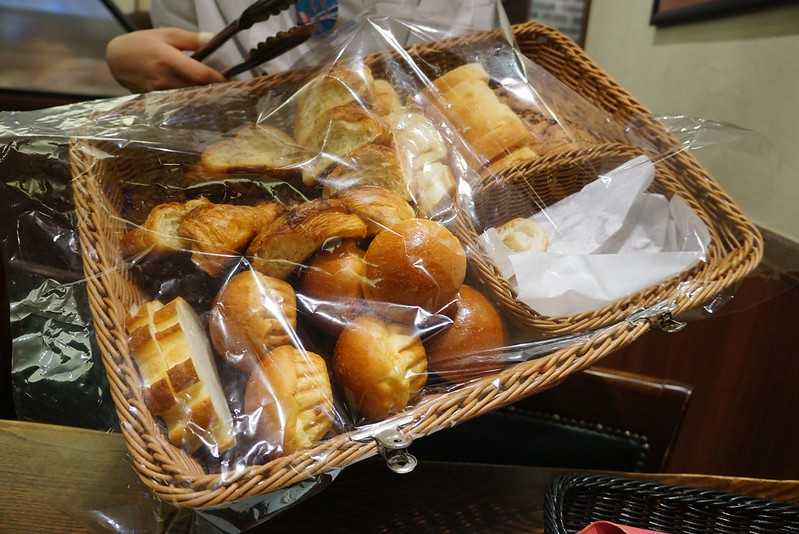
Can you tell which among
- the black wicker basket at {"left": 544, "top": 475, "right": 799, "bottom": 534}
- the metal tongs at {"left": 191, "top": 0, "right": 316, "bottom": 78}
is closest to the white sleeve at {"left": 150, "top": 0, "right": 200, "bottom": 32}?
the metal tongs at {"left": 191, "top": 0, "right": 316, "bottom": 78}

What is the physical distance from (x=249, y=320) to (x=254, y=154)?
304 mm

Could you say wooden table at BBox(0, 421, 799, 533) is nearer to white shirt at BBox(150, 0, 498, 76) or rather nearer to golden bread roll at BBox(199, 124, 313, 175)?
Answer: golden bread roll at BBox(199, 124, 313, 175)

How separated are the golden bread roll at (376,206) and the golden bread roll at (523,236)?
0.17 metres

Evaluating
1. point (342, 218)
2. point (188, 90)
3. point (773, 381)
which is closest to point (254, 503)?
point (342, 218)

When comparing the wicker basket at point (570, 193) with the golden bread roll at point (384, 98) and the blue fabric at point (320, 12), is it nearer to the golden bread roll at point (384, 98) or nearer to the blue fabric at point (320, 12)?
the golden bread roll at point (384, 98)

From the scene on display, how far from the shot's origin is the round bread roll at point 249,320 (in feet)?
2.08

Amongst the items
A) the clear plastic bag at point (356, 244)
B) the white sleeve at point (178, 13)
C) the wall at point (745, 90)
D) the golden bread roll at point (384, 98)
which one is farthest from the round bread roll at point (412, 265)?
the white sleeve at point (178, 13)

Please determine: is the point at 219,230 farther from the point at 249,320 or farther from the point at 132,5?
the point at 132,5

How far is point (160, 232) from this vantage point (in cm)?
72

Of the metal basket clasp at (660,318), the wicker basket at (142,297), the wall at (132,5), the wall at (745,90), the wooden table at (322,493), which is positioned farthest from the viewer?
the wall at (132,5)

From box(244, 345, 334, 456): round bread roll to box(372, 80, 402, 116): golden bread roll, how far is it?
1.54 ft

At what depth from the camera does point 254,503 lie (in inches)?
22.5

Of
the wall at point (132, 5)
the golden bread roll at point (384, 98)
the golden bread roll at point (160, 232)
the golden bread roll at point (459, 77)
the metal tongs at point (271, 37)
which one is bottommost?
the golden bread roll at point (160, 232)

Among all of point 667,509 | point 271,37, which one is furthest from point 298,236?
point 667,509
